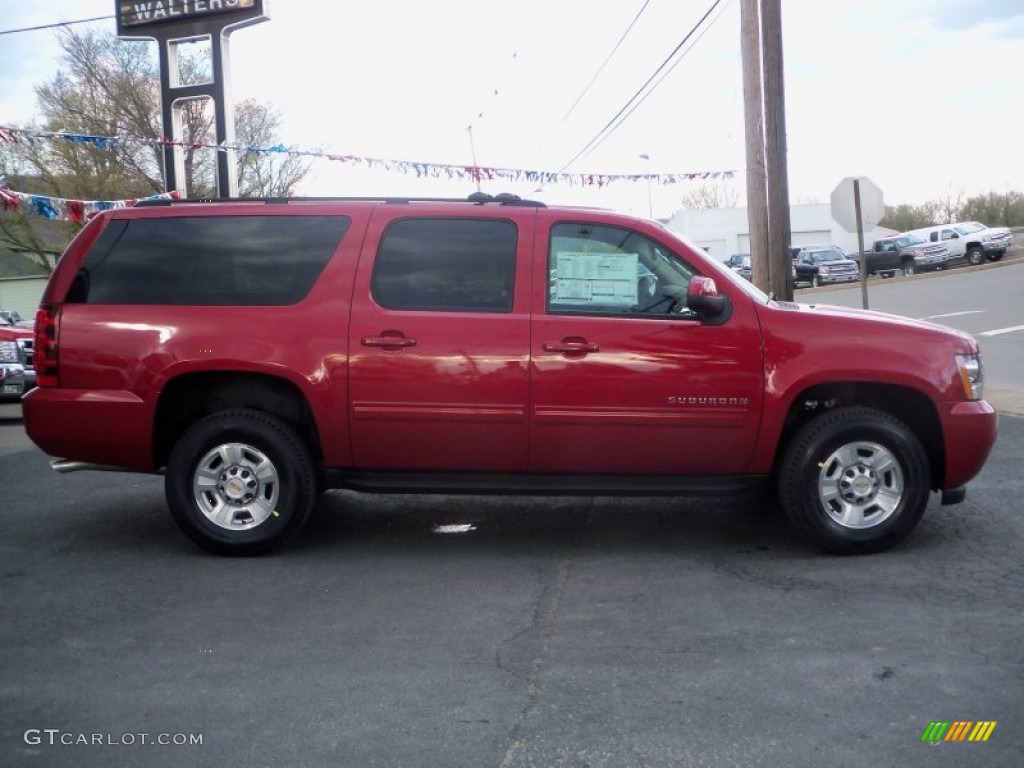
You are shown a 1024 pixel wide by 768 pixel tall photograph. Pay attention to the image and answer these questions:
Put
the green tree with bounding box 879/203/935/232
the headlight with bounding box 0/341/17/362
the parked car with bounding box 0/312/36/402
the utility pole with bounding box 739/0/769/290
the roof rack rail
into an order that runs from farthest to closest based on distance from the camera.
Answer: the green tree with bounding box 879/203/935/232 → the headlight with bounding box 0/341/17/362 → the parked car with bounding box 0/312/36/402 → the utility pole with bounding box 739/0/769/290 → the roof rack rail

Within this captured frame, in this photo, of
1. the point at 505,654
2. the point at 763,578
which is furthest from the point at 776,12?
the point at 505,654

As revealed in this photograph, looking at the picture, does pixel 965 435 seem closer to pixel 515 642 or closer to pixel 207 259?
pixel 515 642

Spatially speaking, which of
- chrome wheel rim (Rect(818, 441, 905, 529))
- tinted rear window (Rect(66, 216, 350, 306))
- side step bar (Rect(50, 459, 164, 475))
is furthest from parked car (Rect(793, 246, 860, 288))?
side step bar (Rect(50, 459, 164, 475))

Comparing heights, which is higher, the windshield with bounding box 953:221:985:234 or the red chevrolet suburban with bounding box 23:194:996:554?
the windshield with bounding box 953:221:985:234

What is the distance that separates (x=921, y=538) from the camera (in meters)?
6.95

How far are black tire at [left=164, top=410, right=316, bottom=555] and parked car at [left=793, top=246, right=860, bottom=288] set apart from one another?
4116 centimetres

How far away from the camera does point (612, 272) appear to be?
262 inches

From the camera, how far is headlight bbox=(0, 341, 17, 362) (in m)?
15.0

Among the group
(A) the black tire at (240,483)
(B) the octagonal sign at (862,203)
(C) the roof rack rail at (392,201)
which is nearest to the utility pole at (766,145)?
(B) the octagonal sign at (862,203)

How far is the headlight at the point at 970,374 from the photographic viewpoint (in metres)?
6.52

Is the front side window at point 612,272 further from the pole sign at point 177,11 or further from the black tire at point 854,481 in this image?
the pole sign at point 177,11

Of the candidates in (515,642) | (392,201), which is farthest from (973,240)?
(515,642)

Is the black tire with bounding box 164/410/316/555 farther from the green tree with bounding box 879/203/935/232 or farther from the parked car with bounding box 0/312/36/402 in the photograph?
the green tree with bounding box 879/203/935/232

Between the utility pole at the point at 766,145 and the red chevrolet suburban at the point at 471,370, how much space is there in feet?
24.7
